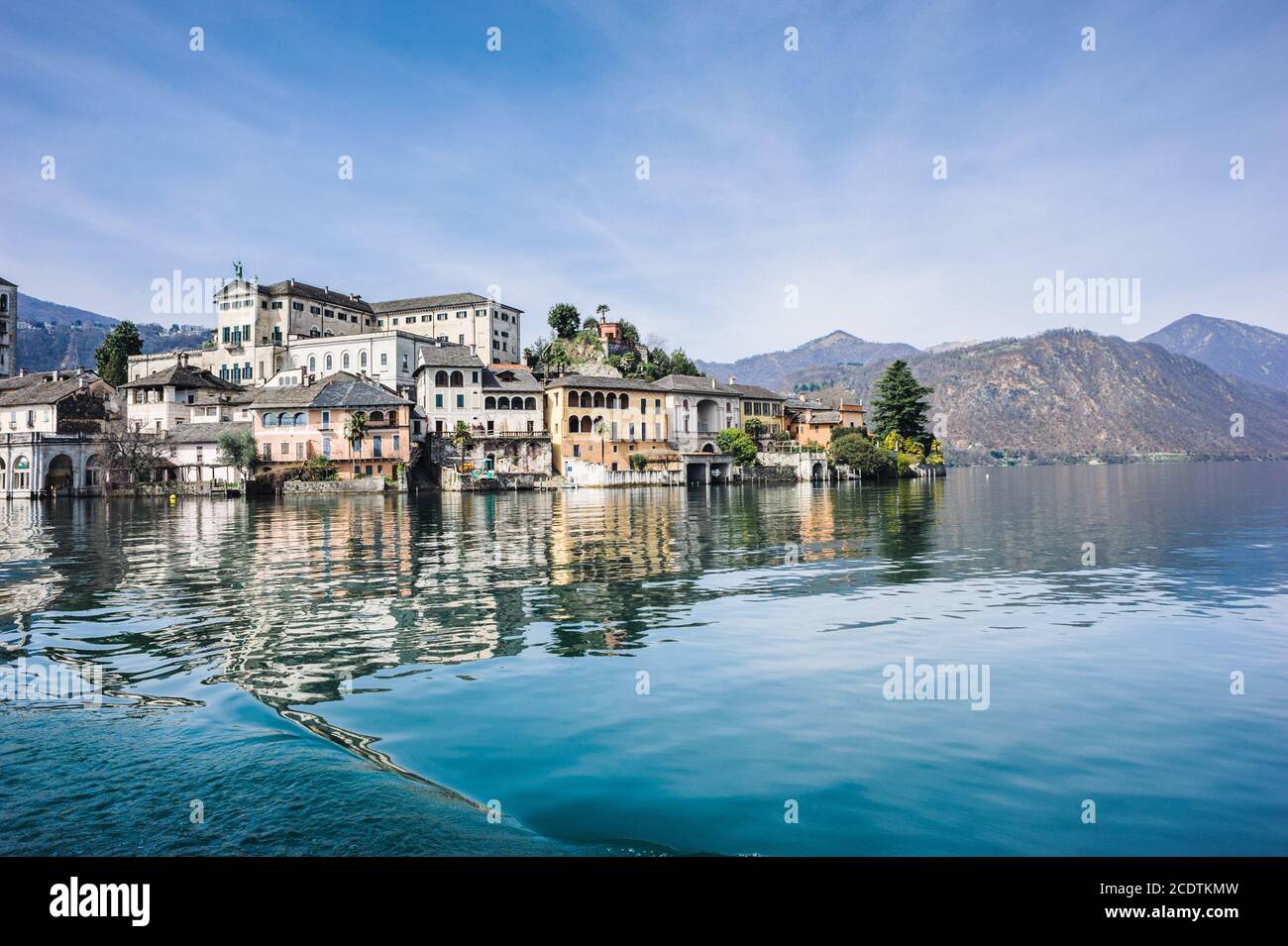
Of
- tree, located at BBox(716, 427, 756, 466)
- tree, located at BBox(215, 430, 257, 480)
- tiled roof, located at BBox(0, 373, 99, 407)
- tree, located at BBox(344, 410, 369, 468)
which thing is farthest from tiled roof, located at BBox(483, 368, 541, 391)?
tiled roof, located at BBox(0, 373, 99, 407)

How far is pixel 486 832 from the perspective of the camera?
7.30 meters

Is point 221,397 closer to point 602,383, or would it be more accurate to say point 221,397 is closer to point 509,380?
point 509,380

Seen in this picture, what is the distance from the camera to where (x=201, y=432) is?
84250 millimetres

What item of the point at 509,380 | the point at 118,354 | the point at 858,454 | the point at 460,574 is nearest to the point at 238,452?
the point at 509,380

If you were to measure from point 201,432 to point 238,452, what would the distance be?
8351 mm

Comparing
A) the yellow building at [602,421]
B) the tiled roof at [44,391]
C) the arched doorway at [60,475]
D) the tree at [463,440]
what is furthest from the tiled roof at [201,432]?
the yellow building at [602,421]

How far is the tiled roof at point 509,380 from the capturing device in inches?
3711

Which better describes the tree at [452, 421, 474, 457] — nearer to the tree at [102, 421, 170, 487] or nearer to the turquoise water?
the tree at [102, 421, 170, 487]

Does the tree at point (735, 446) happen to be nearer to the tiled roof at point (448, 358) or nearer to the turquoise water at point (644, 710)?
the tiled roof at point (448, 358)

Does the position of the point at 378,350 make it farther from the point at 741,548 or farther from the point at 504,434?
the point at 741,548

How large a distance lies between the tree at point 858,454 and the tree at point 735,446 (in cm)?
1257

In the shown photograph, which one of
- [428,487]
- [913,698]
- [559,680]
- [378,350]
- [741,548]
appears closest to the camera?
[913,698]

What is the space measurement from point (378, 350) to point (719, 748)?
95.4 meters
